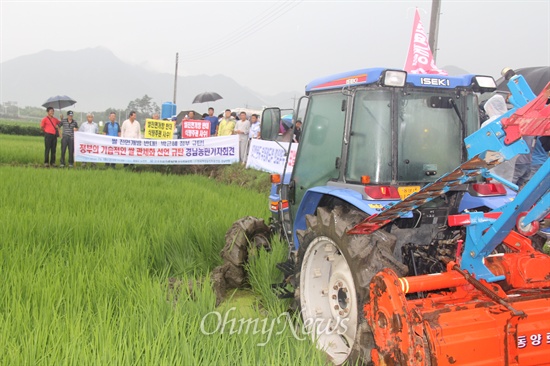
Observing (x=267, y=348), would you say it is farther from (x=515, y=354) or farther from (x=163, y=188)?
(x=163, y=188)

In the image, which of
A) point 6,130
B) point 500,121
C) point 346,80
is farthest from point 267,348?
point 6,130

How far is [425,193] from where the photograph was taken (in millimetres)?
2418

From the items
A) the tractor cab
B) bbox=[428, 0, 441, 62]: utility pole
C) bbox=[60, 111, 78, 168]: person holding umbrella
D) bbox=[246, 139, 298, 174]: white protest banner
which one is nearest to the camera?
the tractor cab

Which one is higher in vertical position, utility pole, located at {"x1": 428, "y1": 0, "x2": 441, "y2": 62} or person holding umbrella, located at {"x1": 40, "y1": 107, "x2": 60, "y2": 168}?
utility pole, located at {"x1": 428, "y1": 0, "x2": 441, "y2": 62}

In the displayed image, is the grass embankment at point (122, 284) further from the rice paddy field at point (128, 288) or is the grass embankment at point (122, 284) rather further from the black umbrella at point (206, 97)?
the black umbrella at point (206, 97)

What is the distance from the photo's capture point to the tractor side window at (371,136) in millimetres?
3180

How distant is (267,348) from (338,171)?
1.41 meters

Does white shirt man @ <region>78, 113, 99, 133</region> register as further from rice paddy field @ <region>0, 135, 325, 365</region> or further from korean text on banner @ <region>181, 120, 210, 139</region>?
rice paddy field @ <region>0, 135, 325, 365</region>

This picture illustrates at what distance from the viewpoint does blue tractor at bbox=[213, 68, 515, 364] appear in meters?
2.99

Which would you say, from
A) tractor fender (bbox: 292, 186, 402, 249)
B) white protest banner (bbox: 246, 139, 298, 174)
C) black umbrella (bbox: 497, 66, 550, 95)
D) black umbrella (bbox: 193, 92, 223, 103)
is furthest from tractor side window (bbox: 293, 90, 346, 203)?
black umbrella (bbox: 193, 92, 223, 103)

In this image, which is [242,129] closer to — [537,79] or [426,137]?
[537,79]

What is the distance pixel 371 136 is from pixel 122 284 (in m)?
2.09

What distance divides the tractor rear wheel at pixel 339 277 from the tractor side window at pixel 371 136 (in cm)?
32

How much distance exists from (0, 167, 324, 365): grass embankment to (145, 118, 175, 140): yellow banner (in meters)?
6.38
